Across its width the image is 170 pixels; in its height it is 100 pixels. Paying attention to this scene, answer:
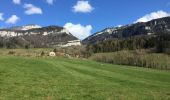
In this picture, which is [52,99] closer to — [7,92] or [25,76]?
[7,92]

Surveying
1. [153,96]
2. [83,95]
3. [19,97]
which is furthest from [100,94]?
[19,97]

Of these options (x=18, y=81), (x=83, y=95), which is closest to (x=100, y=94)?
(x=83, y=95)

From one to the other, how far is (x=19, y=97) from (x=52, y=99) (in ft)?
6.15

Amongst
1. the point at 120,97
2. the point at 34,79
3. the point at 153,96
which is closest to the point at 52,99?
the point at 120,97

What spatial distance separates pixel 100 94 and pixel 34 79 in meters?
7.87

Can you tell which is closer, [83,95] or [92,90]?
[83,95]

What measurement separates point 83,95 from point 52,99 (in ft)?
8.95

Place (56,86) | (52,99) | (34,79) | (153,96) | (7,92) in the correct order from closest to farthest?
(52,99), (7,92), (153,96), (56,86), (34,79)

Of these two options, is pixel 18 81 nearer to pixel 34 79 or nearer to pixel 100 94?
pixel 34 79

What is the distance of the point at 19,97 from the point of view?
1978 centimetres

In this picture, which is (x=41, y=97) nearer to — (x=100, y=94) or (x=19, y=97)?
(x=19, y=97)

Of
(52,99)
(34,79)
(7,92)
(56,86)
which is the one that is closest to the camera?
(52,99)

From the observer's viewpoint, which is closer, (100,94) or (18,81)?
(100,94)

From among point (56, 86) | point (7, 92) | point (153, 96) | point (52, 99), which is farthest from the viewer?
point (56, 86)
